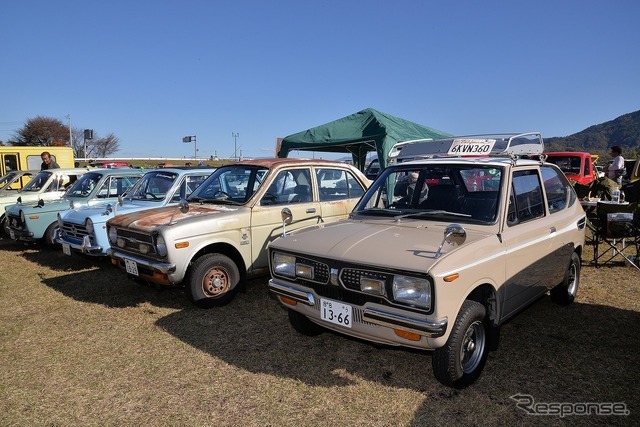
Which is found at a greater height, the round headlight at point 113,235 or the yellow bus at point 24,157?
the yellow bus at point 24,157

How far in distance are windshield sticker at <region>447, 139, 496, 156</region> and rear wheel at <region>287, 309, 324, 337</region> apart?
242cm

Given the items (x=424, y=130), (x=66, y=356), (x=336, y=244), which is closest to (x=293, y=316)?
(x=336, y=244)

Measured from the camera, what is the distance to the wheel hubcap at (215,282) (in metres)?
4.99

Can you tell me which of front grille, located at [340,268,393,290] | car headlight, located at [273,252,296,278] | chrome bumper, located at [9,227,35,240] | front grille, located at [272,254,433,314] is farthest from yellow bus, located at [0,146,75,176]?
front grille, located at [340,268,393,290]

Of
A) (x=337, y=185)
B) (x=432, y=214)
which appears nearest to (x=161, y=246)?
(x=337, y=185)

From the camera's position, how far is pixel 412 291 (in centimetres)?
283

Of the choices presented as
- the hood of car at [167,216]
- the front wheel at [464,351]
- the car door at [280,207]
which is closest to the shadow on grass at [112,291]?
the hood of car at [167,216]

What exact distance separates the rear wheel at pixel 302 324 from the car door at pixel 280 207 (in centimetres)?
136

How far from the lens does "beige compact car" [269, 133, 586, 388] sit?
9.30ft

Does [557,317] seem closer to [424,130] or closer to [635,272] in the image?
[635,272]

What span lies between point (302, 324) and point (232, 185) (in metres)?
2.50

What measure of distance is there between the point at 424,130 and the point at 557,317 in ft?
29.2

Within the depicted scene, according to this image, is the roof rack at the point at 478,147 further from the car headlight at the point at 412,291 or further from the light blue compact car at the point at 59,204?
the light blue compact car at the point at 59,204

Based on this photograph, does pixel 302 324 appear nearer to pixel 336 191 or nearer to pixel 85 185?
pixel 336 191
